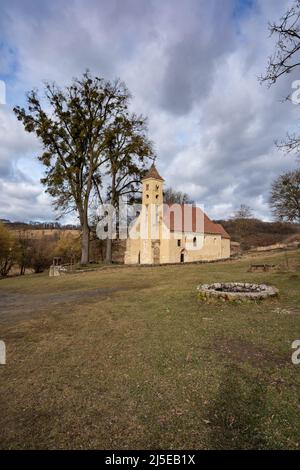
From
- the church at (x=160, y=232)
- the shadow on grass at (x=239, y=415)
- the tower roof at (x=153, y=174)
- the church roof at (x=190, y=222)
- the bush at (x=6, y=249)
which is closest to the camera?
the shadow on grass at (x=239, y=415)

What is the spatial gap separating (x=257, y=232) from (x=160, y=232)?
3435 cm

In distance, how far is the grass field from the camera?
11.0 feet

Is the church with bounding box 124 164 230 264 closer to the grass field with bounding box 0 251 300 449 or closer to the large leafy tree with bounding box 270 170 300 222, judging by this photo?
the large leafy tree with bounding box 270 170 300 222

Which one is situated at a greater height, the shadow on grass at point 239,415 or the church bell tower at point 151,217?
the church bell tower at point 151,217

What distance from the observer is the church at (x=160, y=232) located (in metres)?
31.9

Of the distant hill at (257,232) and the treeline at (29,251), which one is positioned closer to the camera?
the treeline at (29,251)

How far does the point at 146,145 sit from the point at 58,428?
85.5ft

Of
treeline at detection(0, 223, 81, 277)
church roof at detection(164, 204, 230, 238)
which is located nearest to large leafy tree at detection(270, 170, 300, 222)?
church roof at detection(164, 204, 230, 238)

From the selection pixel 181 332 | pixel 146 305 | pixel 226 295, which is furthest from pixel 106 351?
pixel 226 295

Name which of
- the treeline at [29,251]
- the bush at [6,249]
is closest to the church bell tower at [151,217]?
the treeline at [29,251]

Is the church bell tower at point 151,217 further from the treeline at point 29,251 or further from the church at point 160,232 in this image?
the treeline at point 29,251

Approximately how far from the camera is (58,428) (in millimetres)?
3518

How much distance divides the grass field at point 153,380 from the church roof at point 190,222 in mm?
24347

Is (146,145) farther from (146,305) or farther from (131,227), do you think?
(146,305)
